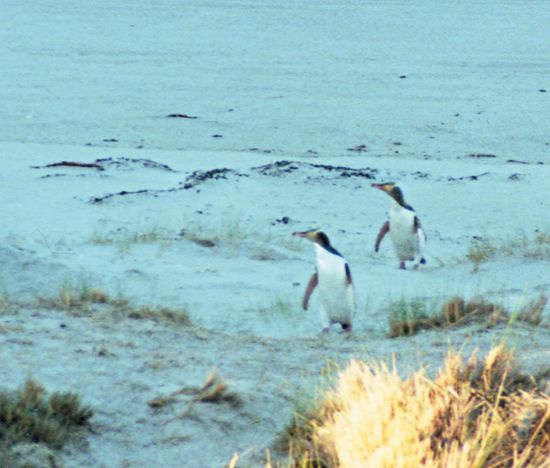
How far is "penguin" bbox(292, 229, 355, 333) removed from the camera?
20.4 ft

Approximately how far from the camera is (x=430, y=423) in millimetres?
3311

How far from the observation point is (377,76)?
18688 millimetres

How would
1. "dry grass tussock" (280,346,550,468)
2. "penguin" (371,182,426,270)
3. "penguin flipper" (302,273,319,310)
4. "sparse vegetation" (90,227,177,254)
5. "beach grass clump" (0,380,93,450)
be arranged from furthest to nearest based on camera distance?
"penguin" (371,182,426,270) → "sparse vegetation" (90,227,177,254) → "penguin flipper" (302,273,319,310) → "beach grass clump" (0,380,93,450) → "dry grass tussock" (280,346,550,468)

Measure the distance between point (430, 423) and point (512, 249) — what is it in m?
4.64

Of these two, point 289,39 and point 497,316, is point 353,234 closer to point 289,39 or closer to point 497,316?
point 497,316

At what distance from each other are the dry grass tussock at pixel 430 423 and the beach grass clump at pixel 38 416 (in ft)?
2.42

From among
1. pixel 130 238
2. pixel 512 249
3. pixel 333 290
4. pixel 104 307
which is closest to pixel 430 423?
pixel 104 307

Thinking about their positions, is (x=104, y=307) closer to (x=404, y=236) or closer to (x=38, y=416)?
(x=38, y=416)

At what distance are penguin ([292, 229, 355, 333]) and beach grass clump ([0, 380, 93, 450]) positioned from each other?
98.2 inches

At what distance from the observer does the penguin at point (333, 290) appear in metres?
6.20

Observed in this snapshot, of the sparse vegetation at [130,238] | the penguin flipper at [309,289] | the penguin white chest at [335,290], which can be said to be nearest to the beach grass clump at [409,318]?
the penguin white chest at [335,290]

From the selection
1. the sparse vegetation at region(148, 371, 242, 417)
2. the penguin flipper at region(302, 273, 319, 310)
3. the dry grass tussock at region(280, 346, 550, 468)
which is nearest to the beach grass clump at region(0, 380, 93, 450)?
the sparse vegetation at region(148, 371, 242, 417)

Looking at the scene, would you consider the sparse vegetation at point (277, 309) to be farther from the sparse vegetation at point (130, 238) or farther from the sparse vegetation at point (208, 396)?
the sparse vegetation at point (208, 396)

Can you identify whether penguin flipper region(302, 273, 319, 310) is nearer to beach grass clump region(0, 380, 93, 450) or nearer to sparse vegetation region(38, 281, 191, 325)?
sparse vegetation region(38, 281, 191, 325)
